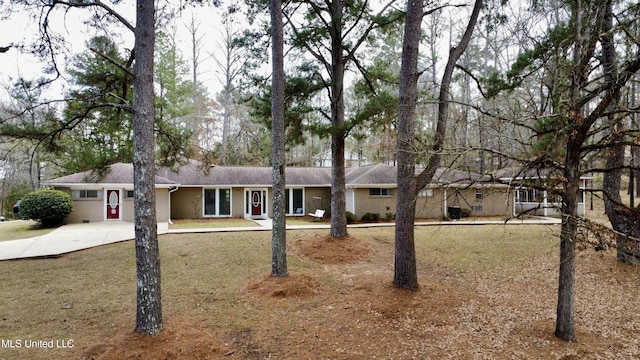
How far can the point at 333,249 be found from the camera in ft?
33.8

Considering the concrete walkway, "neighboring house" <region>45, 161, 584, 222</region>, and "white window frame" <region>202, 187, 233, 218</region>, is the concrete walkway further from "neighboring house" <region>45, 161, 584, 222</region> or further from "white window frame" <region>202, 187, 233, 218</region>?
"white window frame" <region>202, 187, 233, 218</region>

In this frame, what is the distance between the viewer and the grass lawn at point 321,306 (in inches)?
182

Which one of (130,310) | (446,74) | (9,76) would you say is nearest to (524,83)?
(446,74)

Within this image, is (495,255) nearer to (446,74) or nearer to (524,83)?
(524,83)

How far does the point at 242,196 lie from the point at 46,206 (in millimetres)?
8912

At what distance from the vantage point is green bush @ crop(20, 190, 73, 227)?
14578mm

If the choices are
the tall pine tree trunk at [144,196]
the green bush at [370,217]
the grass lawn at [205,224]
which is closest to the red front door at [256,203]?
the grass lawn at [205,224]

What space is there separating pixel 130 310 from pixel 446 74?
293 inches

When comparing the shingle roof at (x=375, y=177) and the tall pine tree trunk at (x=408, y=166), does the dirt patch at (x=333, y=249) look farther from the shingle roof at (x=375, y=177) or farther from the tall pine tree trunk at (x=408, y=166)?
the shingle roof at (x=375, y=177)

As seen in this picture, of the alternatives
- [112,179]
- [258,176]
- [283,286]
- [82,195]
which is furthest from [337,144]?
[82,195]

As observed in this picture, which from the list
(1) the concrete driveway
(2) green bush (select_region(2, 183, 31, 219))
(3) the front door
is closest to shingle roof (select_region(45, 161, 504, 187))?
(3) the front door

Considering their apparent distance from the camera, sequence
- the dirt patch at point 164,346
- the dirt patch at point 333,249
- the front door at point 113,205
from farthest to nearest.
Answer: the front door at point 113,205
the dirt patch at point 333,249
the dirt patch at point 164,346

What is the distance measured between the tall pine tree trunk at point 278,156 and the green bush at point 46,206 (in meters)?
12.9

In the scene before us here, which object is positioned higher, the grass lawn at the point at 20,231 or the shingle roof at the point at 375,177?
the shingle roof at the point at 375,177
